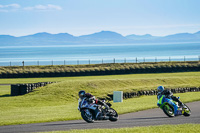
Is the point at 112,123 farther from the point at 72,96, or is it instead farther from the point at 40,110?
the point at 72,96

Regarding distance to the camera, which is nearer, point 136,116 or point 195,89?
point 136,116

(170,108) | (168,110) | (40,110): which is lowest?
(40,110)

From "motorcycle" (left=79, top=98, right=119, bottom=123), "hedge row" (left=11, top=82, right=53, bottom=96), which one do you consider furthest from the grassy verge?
"motorcycle" (left=79, top=98, right=119, bottom=123)

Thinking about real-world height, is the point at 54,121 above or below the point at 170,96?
below

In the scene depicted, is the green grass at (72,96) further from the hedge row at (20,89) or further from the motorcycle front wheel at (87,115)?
the motorcycle front wheel at (87,115)

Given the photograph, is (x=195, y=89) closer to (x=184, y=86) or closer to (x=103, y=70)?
(x=184, y=86)

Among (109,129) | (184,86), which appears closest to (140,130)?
(109,129)

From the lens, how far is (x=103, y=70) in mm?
68438

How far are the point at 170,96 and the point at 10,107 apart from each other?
15.2 metres

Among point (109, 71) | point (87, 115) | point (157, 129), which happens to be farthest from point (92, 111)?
point (109, 71)

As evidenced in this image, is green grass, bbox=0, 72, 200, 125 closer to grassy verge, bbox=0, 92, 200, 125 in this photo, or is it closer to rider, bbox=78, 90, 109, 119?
grassy verge, bbox=0, 92, 200, 125

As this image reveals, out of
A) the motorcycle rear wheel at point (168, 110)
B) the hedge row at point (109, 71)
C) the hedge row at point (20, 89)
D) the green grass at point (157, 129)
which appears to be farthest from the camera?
the hedge row at point (109, 71)

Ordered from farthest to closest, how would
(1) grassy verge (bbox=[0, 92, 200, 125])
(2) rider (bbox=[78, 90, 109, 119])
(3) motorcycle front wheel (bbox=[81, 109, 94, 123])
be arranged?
(1) grassy verge (bbox=[0, 92, 200, 125]), (3) motorcycle front wheel (bbox=[81, 109, 94, 123]), (2) rider (bbox=[78, 90, 109, 119])

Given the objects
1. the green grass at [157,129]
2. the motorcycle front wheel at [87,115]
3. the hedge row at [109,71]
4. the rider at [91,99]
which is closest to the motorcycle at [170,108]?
the green grass at [157,129]
